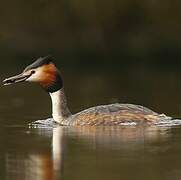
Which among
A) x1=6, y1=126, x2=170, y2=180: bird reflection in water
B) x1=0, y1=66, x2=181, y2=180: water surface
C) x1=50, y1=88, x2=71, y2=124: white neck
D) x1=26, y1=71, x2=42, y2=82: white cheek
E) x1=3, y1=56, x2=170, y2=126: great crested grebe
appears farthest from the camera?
x1=50, y1=88, x2=71, y2=124: white neck

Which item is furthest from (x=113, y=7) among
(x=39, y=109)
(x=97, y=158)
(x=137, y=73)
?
(x=97, y=158)

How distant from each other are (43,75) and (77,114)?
0.78m

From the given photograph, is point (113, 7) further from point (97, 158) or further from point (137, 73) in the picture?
point (97, 158)

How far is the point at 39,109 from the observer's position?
813 inches

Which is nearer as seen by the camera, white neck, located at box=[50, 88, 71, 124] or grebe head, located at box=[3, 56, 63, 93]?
grebe head, located at box=[3, 56, 63, 93]

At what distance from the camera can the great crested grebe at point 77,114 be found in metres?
16.5

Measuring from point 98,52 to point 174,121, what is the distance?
2340 cm

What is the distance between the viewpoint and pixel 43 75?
16.9m

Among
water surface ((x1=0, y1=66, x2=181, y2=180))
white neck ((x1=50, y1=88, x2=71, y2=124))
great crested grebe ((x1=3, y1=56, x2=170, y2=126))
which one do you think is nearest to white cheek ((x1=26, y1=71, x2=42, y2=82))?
great crested grebe ((x1=3, y1=56, x2=170, y2=126))

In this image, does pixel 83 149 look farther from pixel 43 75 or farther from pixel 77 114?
pixel 43 75

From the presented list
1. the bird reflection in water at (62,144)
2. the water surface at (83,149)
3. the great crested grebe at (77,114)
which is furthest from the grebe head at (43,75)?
the bird reflection in water at (62,144)

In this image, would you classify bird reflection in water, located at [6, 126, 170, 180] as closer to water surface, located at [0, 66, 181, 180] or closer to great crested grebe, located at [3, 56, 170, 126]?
water surface, located at [0, 66, 181, 180]

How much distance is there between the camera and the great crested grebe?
16.5 m

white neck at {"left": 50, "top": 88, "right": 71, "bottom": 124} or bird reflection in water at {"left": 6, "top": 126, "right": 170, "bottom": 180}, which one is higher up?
white neck at {"left": 50, "top": 88, "right": 71, "bottom": 124}
